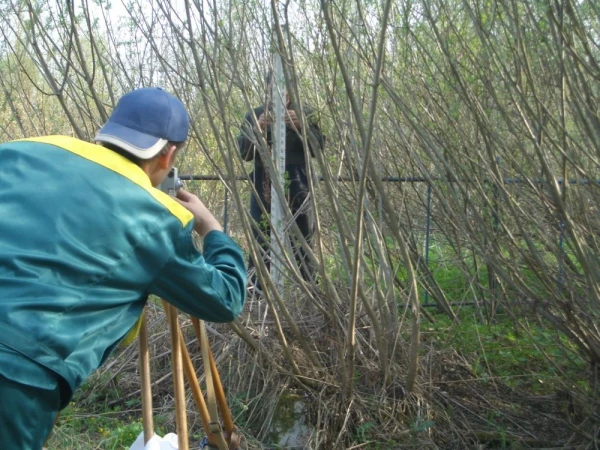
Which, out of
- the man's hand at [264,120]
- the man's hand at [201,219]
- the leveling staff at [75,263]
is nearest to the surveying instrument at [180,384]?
the man's hand at [201,219]

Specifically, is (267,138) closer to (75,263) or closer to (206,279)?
(206,279)

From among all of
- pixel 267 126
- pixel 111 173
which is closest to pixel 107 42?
pixel 267 126

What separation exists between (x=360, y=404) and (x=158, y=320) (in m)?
1.42

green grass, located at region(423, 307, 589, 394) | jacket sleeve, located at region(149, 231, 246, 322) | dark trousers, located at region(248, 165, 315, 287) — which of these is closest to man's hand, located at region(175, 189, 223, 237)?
jacket sleeve, located at region(149, 231, 246, 322)

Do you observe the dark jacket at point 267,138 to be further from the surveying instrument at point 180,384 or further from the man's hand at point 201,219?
the man's hand at point 201,219

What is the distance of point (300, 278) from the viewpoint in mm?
4102

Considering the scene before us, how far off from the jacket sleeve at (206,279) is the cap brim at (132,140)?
0.88 feet

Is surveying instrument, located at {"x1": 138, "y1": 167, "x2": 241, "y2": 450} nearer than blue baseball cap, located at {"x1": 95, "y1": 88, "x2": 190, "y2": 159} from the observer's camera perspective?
No

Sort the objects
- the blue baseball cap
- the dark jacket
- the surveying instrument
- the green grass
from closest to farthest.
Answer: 1. the blue baseball cap
2. the surveying instrument
3. the dark jacket
4. the green grass

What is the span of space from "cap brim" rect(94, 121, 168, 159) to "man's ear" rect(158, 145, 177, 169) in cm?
5

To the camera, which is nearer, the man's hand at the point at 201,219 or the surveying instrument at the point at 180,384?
the man's hand at the point at 201,219

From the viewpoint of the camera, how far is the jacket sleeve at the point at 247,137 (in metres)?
4.05

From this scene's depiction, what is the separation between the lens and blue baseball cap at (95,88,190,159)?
7.19 feet

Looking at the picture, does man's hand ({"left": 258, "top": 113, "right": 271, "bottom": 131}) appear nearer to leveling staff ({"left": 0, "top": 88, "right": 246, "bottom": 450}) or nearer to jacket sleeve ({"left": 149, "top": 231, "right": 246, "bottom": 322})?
jacket sleeve ({"left": 149, "top": 231, "right": 246, "bottom": 322})
